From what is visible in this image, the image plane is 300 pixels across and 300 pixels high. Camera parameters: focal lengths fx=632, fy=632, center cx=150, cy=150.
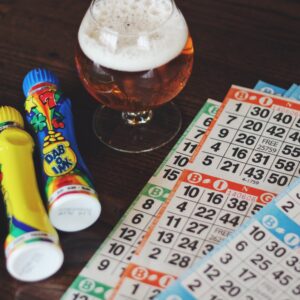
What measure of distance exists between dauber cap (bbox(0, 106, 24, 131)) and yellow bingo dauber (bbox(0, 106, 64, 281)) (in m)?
0.03

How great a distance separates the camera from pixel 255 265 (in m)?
0.71

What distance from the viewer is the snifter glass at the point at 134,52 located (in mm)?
775

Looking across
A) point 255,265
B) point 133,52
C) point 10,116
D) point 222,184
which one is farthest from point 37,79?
point 255,265

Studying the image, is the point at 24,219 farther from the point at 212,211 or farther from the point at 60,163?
the point at 212,211

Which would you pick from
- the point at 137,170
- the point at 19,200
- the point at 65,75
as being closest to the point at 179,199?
the point at 137,170

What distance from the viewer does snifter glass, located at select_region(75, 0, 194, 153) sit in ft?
2.54

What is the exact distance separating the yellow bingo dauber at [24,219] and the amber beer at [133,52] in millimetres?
130

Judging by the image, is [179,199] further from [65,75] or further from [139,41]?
[65,75]

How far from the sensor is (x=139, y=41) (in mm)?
772

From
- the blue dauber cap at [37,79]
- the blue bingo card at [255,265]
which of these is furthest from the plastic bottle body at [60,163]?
the blue bingo card at [255,265]

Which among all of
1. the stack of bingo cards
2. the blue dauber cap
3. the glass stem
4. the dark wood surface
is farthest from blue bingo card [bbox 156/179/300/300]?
the blue dauber cap

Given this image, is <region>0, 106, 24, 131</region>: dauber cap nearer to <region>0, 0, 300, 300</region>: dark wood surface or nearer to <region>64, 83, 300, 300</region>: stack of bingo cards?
<region>0, 0, 300, 300</region>: dark wood surface

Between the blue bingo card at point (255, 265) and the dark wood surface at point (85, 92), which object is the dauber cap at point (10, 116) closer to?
the dark wood surface at point (85, 92)

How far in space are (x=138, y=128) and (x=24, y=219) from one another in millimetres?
262
